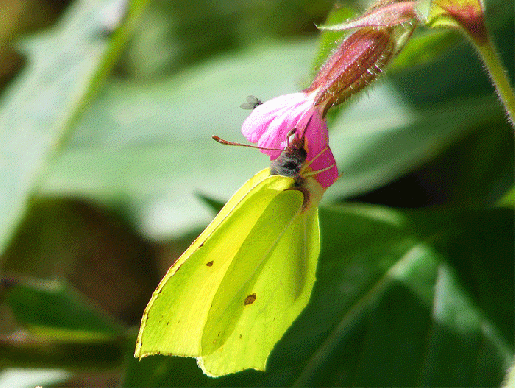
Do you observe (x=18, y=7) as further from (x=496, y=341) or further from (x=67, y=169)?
(x=496, y=341)

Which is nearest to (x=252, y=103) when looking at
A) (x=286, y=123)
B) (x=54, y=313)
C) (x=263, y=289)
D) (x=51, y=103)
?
(x=286, y=123)

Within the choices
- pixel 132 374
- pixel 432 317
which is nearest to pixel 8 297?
pixel 132 374

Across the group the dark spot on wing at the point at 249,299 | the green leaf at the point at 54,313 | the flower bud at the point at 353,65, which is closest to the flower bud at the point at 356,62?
the flower bud at the point at 353,65

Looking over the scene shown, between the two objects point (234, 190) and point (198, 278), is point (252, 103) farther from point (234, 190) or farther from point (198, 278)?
point (234, 190)

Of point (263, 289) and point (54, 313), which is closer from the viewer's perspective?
point (263, 289)

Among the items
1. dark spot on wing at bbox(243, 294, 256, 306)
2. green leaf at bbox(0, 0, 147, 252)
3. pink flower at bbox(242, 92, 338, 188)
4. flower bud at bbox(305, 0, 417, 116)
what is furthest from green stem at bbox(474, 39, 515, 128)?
green leaf at bbox(0, 0, 147, 252)

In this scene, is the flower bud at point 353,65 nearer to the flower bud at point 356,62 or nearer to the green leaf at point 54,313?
the flower bud at point 356,62

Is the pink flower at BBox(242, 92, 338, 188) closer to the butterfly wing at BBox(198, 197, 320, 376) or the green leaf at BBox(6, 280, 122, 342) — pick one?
the butterfly wing at BBox(198, 197, 320, 376)
